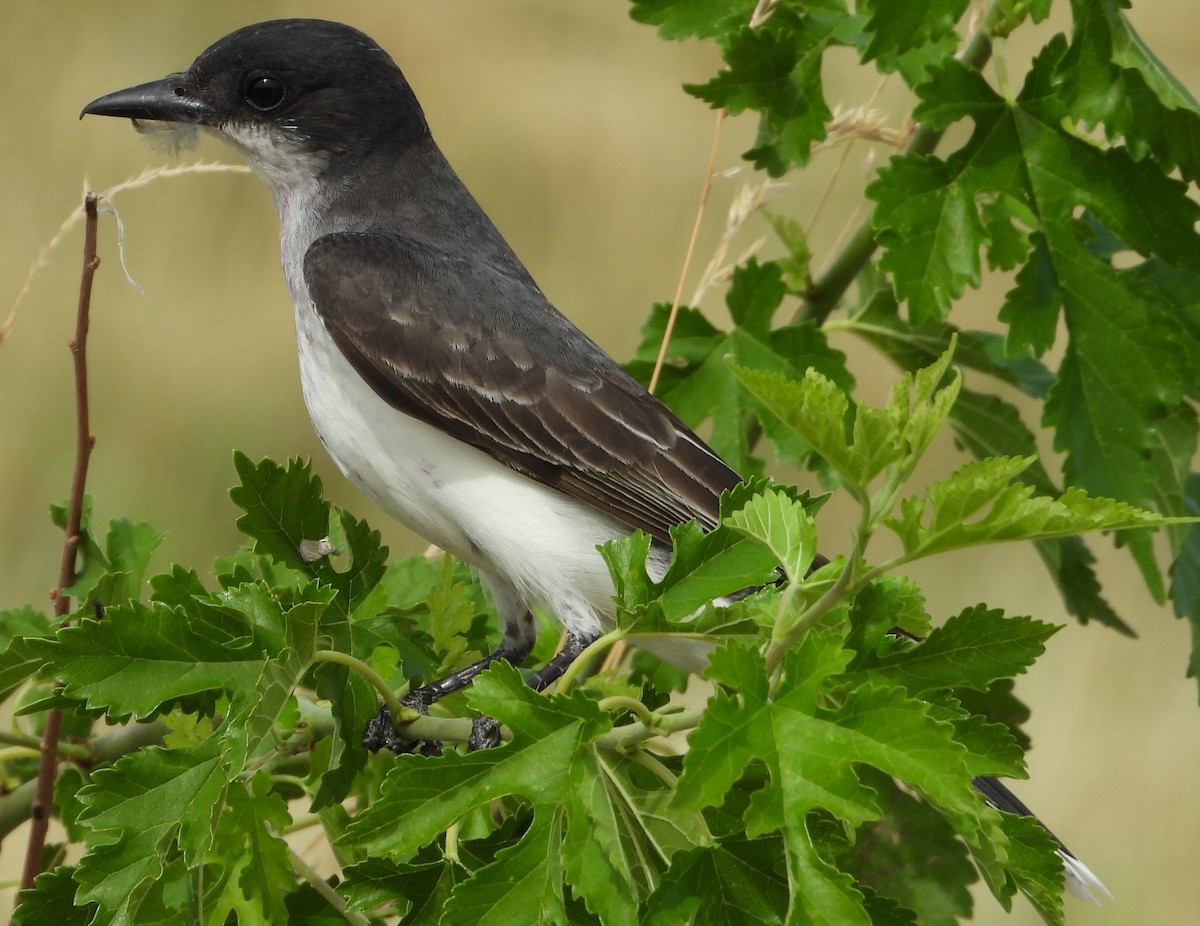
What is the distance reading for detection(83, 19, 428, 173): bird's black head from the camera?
4.50 meters

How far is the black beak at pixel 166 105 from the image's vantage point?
4.48 metres

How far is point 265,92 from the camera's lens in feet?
15.0

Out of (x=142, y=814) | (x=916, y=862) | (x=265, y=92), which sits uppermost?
(x=265, y=92)

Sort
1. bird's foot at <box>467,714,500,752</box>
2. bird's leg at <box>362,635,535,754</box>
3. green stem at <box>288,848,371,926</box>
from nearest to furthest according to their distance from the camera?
1. green stem at <box>288,848,371,926</box>
2. bird's leg at <box>362,635,535,754</box>
3. bird's foot at <box>467,714,500,752</box>

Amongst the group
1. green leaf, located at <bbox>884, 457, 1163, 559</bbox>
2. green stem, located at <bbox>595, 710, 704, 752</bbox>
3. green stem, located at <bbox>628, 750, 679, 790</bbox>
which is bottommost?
green stem, located at <bbox>628, 750, 679, 790</bbox>

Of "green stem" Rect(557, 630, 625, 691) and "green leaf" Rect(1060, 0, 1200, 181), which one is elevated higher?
"green leaf" Rect(1060, 0, 1200, 181)

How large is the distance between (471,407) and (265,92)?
133 cm

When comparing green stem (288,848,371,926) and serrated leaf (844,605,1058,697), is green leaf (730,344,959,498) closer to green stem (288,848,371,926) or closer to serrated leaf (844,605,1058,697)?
serrated leaf (844,605,1058,697)

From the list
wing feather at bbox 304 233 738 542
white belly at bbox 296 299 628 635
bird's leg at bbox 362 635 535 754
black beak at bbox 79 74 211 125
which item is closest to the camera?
bird's leg at bbox 362 635 535 754

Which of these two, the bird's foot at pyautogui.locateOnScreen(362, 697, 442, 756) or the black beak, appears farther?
the black beak

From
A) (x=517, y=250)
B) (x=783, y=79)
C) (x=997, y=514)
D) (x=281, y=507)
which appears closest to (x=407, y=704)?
(x=281, y=507)

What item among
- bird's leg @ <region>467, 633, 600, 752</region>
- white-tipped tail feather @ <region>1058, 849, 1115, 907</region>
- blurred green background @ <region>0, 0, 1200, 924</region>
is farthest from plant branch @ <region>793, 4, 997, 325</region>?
blurred green background @ <region>0, 0, 1200, 924</region>

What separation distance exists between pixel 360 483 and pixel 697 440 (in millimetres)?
887

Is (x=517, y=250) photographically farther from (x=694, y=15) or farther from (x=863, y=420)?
(x=863, y=420)
